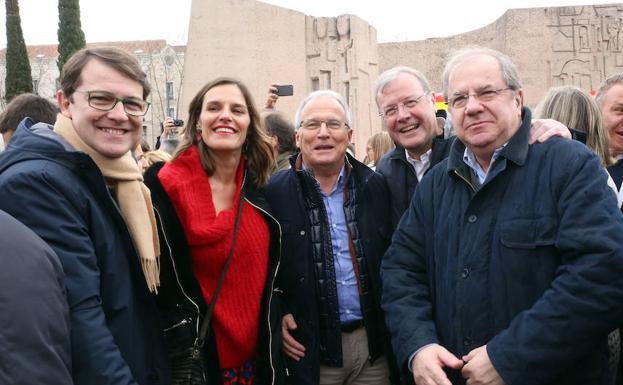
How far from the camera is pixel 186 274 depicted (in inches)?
96.1

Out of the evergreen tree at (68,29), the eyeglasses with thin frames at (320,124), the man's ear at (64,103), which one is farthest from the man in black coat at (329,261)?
the evergreen tree at (68,29)

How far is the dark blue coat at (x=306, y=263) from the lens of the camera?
8.76ft

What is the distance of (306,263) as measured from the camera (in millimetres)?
2695

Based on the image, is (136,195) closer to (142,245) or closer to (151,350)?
(142,245)

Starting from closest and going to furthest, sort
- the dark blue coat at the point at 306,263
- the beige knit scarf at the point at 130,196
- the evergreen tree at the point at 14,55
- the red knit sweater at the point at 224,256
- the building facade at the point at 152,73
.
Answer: the beige knit scarf at the point at 130,196 → the red knit sweater at the point at 224,256 → the dark blue coat at the point at 306,263 → the evergreen tree at the point at 14,55 → the building facade at the point at 152,73

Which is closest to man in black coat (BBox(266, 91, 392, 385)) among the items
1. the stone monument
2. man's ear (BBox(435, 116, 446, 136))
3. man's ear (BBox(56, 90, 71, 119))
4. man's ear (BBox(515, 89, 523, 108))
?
man's ear (BBox(435, 116, 446, 136))

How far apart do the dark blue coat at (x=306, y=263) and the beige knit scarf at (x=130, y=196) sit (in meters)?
0.74

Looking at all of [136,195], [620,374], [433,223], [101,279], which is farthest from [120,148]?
[620,374]

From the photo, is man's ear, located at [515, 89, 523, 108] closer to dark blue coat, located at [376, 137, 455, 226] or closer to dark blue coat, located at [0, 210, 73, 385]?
dark blue coat, located at [376, 137, 455, 226]

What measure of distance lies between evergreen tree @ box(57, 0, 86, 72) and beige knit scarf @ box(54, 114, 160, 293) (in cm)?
1779

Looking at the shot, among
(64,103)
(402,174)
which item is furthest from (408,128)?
(64,103)

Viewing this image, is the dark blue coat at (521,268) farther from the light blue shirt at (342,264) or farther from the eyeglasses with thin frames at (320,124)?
the eyeglasses with thin frames at (320,124)

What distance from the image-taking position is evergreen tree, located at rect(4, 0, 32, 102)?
1853cm

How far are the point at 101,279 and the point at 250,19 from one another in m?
9.52
